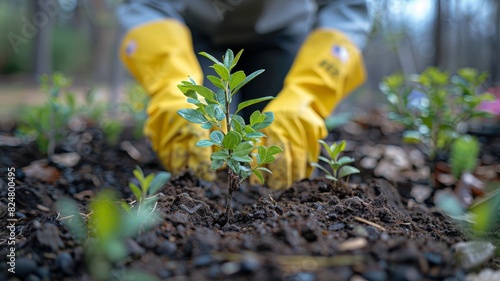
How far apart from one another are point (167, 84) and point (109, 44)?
8.93 metres

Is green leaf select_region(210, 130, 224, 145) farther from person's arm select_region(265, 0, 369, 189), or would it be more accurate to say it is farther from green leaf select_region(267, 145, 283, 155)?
person's arm select_region(265, 0, 369, 189)

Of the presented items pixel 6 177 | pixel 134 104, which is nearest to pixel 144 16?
pixel 134 104

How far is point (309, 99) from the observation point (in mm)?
1907

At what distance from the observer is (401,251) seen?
0.73 meters

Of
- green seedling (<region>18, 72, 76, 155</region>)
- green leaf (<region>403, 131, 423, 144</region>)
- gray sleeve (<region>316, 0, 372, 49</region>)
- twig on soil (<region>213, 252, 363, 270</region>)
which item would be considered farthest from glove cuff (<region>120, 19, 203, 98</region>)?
twig on soil (<region>213, 252, 363, 270</region>)

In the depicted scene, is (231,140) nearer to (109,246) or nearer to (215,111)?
(215,111)

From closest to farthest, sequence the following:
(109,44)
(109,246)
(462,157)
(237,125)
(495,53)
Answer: (109,246) → (237,125) → (462,157) → (495,53) → (109,44)

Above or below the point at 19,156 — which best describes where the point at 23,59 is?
below

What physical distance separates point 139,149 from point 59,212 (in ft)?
4.73

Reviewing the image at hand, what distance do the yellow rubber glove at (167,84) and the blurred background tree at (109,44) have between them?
304cm

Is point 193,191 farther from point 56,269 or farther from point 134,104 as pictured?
point 134,104

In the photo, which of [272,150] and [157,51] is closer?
[272,150]

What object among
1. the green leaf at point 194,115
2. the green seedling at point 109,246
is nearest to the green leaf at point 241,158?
the green leaf at point 194,115

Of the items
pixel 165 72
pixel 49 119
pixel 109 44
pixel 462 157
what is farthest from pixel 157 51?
pixel 109 44
